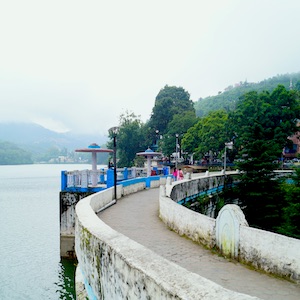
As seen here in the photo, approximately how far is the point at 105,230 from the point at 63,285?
10803 mm

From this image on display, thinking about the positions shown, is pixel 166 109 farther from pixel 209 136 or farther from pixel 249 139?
pixel 249 139

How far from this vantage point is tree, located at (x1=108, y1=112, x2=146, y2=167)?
67.7 m

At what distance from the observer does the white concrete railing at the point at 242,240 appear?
222 inches

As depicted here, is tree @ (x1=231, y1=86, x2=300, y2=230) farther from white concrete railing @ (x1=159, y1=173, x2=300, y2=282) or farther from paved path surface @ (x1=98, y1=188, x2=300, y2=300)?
white concrete railing @ (x1=159, y1=173, x2=300, y2=282)

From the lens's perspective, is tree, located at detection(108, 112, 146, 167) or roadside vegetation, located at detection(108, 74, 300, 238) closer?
roadside vegetation, located at detection(108, 74, 300, 238)

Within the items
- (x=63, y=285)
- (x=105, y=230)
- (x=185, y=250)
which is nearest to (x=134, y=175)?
(x=63, y=285)

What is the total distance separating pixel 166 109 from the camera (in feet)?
237

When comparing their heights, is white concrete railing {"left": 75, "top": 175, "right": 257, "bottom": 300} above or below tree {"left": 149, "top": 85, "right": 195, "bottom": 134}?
below

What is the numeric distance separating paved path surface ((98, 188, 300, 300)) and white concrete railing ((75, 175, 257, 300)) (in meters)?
1.89

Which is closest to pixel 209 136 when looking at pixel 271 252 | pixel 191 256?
pixel 191 256

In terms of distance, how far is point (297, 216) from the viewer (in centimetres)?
1598

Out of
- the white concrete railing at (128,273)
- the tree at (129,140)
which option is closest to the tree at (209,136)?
the tree at (129,140)

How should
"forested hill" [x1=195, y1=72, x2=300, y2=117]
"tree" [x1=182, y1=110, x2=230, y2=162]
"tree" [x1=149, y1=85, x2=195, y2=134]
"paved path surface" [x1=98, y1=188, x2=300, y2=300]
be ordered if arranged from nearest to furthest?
"paved path surface" [x1=98, y1=188, x2=300, y2=300] < "tree" [x1=182, y1=110, x2=230, y2=162] < "tree" [x1=149, y1=85, x2=195, y2=134] < "forested hill" [x1=195, y1=72, x2=300, y2=117]

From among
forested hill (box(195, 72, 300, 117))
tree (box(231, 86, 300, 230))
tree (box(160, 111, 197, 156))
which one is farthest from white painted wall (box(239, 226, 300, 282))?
forested hill (box(195, 72, 300, 117))
